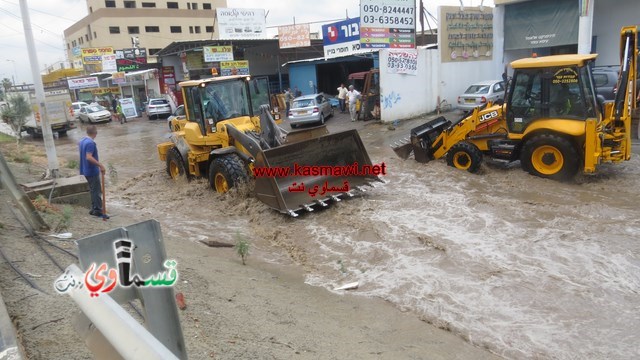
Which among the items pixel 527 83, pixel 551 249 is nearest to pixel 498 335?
pixel 551 249

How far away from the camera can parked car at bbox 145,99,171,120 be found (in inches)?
1315

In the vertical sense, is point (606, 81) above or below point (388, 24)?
below

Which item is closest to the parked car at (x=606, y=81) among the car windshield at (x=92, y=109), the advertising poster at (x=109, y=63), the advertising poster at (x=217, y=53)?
the advertising poster at (x=217, y=53)

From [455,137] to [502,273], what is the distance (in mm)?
5814

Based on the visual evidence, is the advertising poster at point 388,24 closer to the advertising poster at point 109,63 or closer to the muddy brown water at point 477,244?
the muddy brown water at point 477,244

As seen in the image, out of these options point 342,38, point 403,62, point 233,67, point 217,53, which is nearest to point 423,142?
point 403,62

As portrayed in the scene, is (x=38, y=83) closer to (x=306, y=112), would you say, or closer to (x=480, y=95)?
(x=306, y=112)

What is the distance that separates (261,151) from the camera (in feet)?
26.6

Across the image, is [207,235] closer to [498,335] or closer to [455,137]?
[498,335]

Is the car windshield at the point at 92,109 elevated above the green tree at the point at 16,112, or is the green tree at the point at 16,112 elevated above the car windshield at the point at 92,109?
the green tree at the point at 16,112

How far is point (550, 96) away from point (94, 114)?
32345 mm

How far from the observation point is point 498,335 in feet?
15.0

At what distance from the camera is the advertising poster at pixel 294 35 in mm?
30844

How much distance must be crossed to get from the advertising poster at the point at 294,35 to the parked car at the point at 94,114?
13947mm
